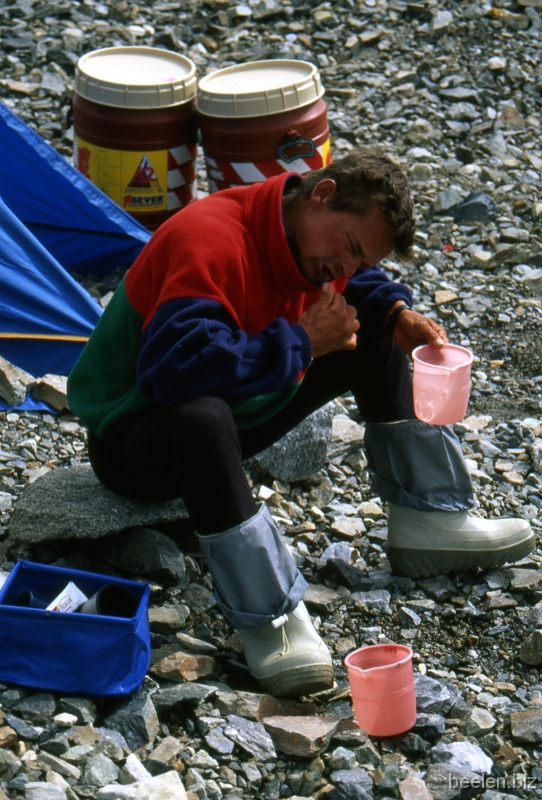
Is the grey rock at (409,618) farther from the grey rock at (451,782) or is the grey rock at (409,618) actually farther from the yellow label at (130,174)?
the yellow label at (130,174)

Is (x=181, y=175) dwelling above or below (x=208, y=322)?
below

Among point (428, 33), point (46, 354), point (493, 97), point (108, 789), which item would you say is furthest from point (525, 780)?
point (428, 33)

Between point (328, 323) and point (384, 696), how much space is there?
0.88 metres

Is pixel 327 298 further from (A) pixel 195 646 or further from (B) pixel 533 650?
(B) pixel 533 650

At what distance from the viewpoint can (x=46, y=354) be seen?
3639 millimetres

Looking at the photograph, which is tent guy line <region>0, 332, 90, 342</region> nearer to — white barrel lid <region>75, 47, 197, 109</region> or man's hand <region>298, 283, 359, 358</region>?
white barrel lid <region>75, 47, 197, 109</region>

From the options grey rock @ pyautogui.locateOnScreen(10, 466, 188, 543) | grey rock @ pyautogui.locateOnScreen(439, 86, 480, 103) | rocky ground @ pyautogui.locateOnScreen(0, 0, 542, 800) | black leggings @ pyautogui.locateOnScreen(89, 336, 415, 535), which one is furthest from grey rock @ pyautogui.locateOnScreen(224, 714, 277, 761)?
grey rock @ pyautogui.locateOnScreen(439, 86, 480, 103)

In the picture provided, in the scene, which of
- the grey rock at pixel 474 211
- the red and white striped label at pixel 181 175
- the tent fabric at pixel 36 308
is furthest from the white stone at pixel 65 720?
the grey rock at pixel 474 211

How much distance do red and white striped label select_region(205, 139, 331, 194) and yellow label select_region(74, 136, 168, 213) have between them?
0.77 feet

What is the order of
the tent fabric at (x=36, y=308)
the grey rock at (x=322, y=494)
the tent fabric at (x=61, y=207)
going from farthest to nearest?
the tent fabric at (x=61, y=207)
the tent fabric at (x=36, y=308)
the grey rock at (x=322, y=494)

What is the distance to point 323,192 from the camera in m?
2.40

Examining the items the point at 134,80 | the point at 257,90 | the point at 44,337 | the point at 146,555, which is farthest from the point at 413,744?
the point at 134,80

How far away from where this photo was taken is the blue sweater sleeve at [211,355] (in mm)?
2221

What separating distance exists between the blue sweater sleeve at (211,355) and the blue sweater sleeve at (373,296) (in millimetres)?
438
